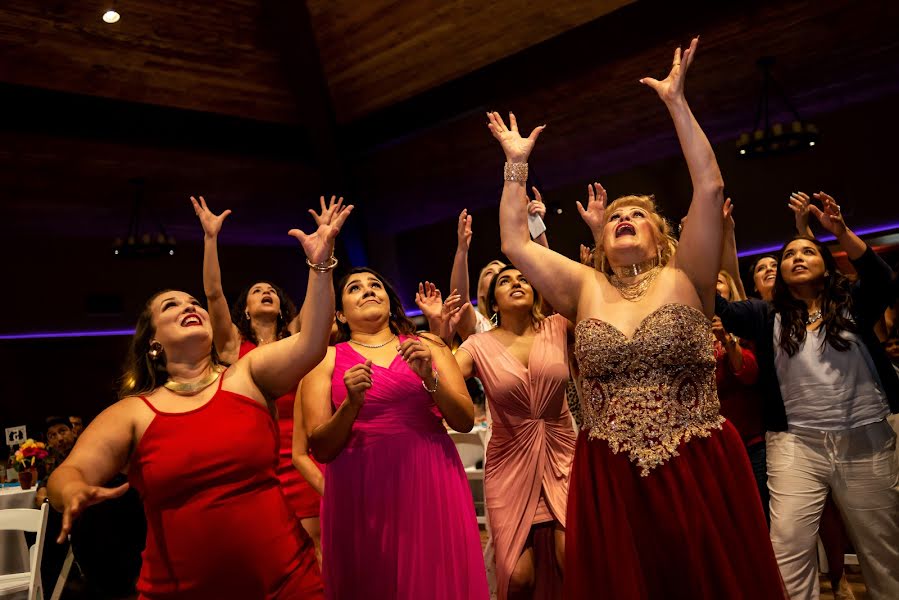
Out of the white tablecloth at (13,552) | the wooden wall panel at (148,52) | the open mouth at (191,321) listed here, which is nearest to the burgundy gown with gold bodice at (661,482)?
the open mouth at (191,321)

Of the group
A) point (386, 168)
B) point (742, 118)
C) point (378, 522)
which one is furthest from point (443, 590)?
point (386, 168)

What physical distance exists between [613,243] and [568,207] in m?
7.52

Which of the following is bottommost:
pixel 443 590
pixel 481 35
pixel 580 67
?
pixel 443 590

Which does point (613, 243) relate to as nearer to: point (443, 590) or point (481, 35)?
point (443, 590)

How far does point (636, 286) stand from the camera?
2172mm

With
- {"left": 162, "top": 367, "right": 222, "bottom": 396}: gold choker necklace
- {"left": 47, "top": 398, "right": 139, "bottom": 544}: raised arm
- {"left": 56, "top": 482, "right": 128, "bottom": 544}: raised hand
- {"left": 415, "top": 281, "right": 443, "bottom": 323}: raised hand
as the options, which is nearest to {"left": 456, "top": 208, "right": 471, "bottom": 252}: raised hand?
{"left": 415, "top": 281, "right": 443, "bottom": 323}: raised hand

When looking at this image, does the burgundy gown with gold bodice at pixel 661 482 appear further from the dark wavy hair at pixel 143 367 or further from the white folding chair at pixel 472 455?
the white folding chair at pixel 472 455

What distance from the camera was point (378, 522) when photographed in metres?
2.54

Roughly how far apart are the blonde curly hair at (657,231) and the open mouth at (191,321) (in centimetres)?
116

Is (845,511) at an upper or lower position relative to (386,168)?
lower

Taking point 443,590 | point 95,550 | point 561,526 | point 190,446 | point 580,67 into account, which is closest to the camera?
point 190,446

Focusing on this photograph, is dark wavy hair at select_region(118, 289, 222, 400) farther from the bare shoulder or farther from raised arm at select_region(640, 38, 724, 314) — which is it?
raised arm at select_region(640, 38, 724, 314)

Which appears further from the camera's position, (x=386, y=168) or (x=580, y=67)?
(x=386, y=168)

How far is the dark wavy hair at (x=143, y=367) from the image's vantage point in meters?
2.27
